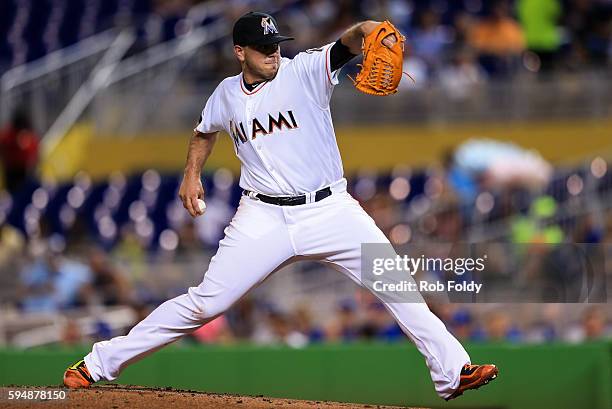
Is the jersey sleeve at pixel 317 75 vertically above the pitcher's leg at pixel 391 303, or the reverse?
the jersey sleeve at pixel 317 75

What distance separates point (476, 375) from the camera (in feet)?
19.7

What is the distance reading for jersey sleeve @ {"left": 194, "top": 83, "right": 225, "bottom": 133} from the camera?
630 cm

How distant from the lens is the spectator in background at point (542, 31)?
1466 centimetres

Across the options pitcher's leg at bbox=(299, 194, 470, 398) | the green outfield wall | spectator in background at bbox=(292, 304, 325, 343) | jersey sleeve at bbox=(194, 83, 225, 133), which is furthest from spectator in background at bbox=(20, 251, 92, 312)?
pitcher's leg at bbox=(299, 194, 470, 398)

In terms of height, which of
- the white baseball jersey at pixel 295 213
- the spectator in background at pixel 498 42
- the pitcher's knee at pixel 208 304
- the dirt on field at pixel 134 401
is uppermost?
the spectator in background at pixel 498 42

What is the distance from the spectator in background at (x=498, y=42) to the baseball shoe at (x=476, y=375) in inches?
357

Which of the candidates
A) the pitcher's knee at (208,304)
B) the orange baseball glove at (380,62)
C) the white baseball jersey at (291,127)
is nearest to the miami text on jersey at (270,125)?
the white baseball jersey at (291,127)

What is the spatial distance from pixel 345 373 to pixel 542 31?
701 centimetres

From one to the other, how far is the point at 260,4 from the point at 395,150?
2.83 meters

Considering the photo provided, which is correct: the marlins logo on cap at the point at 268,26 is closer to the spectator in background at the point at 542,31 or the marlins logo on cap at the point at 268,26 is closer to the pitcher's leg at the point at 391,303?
the pitcher's leg at the point at 391,303

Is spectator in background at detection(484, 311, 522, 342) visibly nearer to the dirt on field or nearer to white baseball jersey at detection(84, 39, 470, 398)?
the dirt on field

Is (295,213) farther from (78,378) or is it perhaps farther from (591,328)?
(591,328)

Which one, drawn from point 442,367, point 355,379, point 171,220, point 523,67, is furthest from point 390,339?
point 523,67

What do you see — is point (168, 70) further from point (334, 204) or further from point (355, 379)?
point (334, 204)
